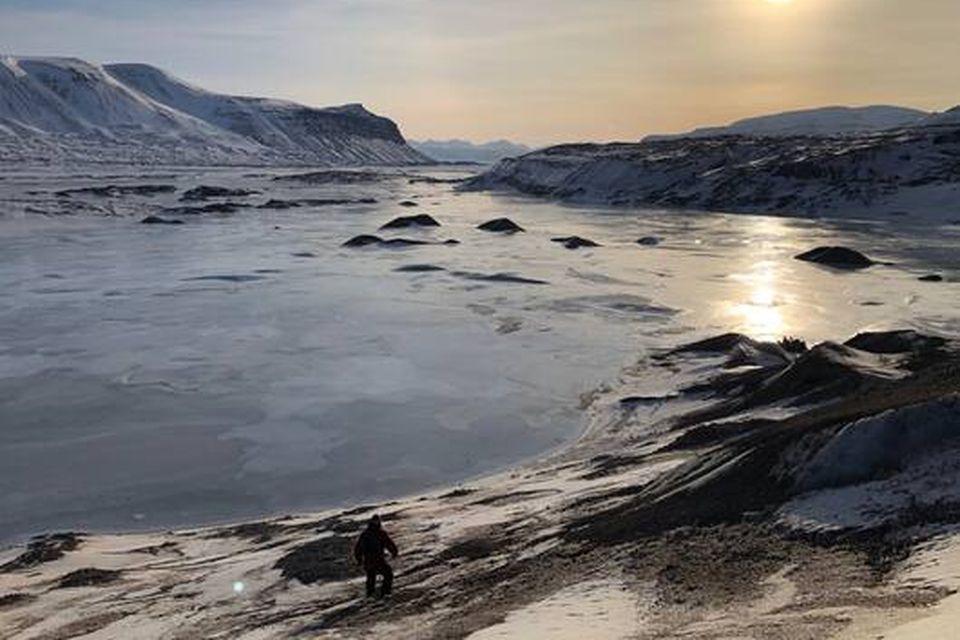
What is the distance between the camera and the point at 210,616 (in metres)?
12.0

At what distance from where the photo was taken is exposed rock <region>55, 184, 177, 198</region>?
93.9 meters

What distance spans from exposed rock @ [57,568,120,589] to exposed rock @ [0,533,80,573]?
2.88ft

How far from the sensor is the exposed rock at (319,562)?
514 inches

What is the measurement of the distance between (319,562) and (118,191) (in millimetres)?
93710

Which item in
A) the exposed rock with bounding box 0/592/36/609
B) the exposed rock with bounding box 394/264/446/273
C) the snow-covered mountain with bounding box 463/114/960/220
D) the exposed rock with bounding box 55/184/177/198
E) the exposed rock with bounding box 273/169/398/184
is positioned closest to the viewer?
the exposed rock with bounding box 0/592/36/609

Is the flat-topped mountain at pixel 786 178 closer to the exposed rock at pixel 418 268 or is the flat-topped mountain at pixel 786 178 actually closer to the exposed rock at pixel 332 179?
the exposed rock at pixel 332 179

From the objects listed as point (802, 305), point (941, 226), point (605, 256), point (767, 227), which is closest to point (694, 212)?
point (767, 227)

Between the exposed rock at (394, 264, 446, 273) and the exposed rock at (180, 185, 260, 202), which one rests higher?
the exposed rock at (180, 185, 260, 202)

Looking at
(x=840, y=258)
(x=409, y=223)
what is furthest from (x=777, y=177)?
(x=840, y=258)

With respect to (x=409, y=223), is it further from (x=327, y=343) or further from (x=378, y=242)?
(x=327, y=343)

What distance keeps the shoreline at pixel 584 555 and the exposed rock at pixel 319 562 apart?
0.11 ft

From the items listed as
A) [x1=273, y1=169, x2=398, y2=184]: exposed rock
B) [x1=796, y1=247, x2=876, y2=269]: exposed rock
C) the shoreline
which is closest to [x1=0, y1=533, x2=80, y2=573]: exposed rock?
the shoreline

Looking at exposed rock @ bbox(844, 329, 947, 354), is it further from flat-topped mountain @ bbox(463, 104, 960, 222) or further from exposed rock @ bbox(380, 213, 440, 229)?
flat-topped mountain @ bbox(463, 104, 960, 222)

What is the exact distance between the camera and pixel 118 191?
99.2 m
